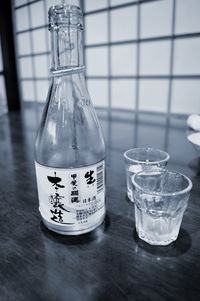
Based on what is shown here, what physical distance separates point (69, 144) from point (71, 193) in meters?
0.09

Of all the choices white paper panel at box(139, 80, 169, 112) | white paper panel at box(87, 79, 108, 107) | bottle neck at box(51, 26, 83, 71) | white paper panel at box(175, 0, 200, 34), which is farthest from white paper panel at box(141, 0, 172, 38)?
bottle neck at box(51, 26, 83, 71)

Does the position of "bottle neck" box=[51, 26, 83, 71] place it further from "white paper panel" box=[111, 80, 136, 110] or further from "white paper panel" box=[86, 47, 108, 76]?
"white paper panel" box=[86, 47, 108, 76]

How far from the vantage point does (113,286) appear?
0.70ft

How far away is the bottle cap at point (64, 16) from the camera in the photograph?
24 cm

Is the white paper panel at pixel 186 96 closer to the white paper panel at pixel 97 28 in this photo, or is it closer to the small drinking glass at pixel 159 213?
the white paper panel at pixel 97 28

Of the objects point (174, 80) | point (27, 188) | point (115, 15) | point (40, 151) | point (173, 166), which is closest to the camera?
point (40, 151)

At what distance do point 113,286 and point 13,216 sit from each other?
7.2 inches

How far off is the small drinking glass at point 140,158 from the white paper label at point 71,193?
12 centimetres

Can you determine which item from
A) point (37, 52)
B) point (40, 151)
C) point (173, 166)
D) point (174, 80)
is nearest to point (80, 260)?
point (40, 151)

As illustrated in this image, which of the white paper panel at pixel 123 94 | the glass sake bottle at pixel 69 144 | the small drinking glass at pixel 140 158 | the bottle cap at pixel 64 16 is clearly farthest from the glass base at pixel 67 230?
the white paper panel at pixel 123 94

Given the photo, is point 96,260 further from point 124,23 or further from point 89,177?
point 124,23

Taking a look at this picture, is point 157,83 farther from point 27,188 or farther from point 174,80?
point 27,188

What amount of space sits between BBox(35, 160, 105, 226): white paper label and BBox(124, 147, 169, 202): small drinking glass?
4.9 inches

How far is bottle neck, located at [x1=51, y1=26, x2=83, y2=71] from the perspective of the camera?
26cm
